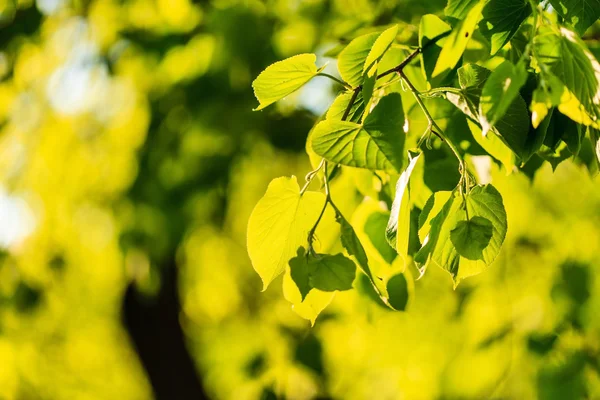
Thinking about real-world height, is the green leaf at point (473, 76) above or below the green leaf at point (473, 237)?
above

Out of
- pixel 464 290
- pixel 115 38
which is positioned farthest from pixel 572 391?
pixel 115 38

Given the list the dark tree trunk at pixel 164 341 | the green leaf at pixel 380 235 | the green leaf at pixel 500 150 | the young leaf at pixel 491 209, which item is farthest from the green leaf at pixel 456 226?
the dark tree trunk at pixel 164 341

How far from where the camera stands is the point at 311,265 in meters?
0.67

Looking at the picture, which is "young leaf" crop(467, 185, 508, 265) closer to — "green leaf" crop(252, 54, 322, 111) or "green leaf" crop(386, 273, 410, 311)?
"green leaf" crop(252, 54, 322, 111)

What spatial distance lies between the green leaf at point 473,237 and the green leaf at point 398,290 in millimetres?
326

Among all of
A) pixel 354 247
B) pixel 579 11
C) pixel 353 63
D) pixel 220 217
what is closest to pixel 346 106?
pixel 353 63

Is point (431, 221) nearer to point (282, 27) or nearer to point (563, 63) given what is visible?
point (563, 63)

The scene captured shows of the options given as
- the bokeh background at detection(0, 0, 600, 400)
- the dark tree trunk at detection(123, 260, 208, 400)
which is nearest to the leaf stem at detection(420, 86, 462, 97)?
the bokeh background at detection(0, 0, 600, 400)

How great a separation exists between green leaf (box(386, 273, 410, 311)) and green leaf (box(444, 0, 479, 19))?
398 mm

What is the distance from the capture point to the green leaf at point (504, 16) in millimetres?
608

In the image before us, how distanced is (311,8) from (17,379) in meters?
4.14

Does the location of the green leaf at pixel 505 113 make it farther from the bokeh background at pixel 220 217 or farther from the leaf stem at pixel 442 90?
the bokeh background at pixel 220 217

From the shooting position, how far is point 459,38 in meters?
0.62

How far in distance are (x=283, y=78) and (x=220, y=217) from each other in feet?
5.96
